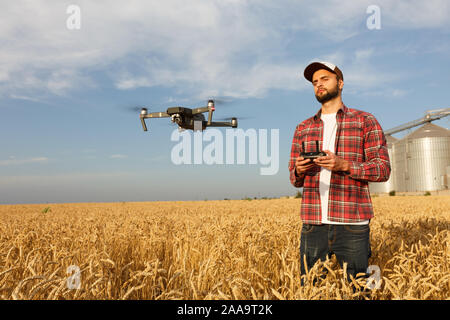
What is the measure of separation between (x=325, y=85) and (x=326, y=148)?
64 cm

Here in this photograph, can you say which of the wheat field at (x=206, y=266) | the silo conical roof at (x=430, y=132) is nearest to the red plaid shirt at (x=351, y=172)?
the wheat field at (x=206, y=266)

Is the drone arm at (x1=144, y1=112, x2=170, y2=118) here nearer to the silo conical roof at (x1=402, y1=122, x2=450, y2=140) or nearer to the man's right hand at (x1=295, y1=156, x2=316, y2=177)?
the man's right hand at (x1=295, y1=156, x2=316, y2=177)

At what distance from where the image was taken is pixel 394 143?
58938 millimetres

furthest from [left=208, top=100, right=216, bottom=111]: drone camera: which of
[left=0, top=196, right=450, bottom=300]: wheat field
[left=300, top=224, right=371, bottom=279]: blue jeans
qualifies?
[left=300, top=224, right=371, bottom=279]: blue jeans

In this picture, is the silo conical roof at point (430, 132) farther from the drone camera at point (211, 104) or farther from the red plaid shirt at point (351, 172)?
the red plaid shirt at point (351, 172)

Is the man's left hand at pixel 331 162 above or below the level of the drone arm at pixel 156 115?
below

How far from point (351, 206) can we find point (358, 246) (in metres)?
0.38

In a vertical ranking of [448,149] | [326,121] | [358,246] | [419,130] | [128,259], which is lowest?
[128,259]

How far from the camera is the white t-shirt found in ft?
10.5

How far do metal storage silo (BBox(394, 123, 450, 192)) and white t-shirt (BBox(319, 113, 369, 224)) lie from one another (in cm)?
5832

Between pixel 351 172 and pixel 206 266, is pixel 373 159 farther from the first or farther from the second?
pixel 206 266

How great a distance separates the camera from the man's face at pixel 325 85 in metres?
3.24
